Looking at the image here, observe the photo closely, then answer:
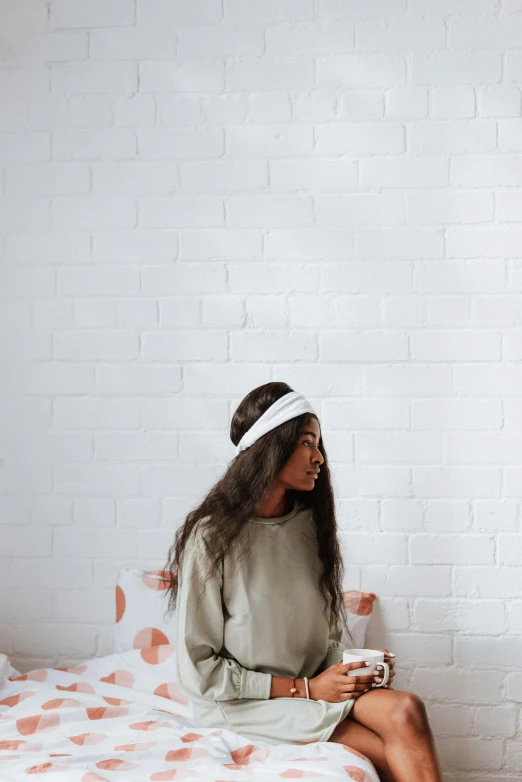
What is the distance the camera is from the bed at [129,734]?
68.3 inches

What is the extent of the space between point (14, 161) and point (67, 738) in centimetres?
170

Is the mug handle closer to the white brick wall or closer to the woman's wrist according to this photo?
the woman's wrist

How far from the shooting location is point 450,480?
98.7 inches

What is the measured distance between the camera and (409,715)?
5.99 ft

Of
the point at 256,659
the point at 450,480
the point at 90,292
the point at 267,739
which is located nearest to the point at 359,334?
the point at 450,480

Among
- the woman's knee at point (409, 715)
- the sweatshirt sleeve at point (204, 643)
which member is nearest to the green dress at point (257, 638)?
the sweatshirt sleeve at point (204, 643)

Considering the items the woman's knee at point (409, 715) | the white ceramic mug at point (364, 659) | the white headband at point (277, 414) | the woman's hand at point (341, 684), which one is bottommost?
the woman's knee at point (409, 715)

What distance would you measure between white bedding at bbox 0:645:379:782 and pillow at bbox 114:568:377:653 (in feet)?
0.14

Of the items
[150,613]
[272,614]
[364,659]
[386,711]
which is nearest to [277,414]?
[272,614]

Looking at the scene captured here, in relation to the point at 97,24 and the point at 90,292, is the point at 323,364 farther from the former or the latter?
the point at 97,24

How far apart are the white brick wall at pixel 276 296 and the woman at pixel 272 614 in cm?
48

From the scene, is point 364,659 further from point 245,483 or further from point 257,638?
point 245,483

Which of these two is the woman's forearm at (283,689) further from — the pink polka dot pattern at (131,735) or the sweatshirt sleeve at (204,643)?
the pink polka dot pattern at (131,735)

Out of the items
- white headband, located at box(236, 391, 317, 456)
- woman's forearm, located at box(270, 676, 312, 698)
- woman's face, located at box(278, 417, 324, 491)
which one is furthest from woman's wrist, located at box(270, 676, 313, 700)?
white headband, located at box(236, 391, 317, 456)
